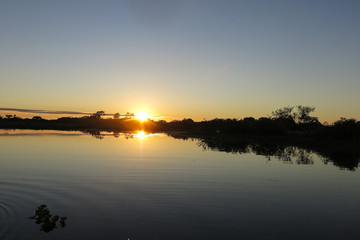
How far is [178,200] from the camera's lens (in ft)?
52.2

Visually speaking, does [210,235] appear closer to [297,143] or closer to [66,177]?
[66,177]

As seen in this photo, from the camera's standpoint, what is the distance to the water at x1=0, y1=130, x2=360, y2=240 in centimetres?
A: 1156

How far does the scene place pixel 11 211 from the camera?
42.5ft

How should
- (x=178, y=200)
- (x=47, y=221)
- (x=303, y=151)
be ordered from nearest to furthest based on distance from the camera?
(x=47, y=221)
(x=178, y=200)
(x=303, y=151)

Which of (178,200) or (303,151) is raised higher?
(303,151)

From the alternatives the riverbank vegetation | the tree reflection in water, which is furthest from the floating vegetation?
the riverbank vegetation

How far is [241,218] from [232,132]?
7545 cm

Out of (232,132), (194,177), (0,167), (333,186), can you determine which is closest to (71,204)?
A: (194,177)

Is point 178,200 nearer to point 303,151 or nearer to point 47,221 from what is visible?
point 47,221

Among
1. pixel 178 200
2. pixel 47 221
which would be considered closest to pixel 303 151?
pixel 178 200

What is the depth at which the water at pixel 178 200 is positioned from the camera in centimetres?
1156

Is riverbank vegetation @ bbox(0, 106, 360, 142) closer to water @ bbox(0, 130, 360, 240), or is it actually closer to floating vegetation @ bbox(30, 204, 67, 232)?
water @ bbox(0, 130, 360, 240)

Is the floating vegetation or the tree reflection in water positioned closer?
the floating vegetation

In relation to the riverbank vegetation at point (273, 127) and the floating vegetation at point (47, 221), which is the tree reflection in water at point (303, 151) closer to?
the riverbank vegetation at point (273, 127)
